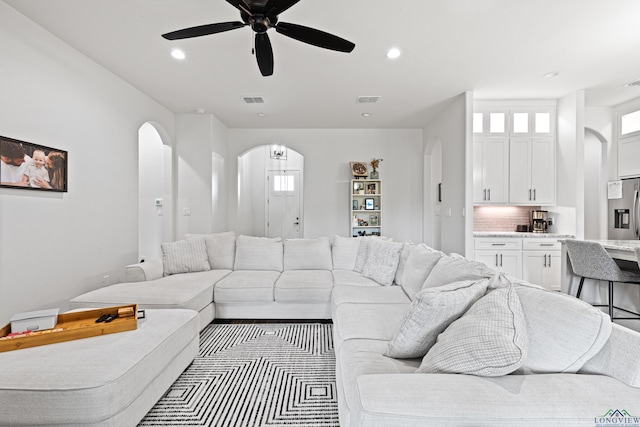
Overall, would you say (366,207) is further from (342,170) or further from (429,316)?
(429,316)

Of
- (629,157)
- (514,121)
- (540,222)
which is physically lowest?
(540,222)

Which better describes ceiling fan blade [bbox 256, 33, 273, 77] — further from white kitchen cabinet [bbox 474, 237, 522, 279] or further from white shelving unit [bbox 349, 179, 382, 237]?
white shelving unit [bbox 349, 179, 382, 237]

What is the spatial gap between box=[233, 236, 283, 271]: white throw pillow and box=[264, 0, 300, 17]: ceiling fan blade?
2.60m

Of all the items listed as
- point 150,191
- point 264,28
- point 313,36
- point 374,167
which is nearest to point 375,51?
point 313,36

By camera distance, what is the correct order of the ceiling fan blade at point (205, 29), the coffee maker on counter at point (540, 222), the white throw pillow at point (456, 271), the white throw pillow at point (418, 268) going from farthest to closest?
the coffee maker on counter at point (540, 222) < the white throw pillow at point (418, 268) < the ceiling fan blade at point (205, 29) < the white throw pillow at point (456, 271)

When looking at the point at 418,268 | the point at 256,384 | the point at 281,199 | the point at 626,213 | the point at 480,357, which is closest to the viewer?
the point at 480,357

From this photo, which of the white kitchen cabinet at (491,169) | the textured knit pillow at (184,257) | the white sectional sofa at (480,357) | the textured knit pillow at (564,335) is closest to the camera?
the white sectional sofa at (480,357)

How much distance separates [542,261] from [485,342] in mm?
3865

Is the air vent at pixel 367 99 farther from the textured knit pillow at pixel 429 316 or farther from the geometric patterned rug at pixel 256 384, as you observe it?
the textured knit pillow at pixel 429 316

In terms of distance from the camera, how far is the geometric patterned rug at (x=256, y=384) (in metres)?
1.74

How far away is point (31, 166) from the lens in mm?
2568

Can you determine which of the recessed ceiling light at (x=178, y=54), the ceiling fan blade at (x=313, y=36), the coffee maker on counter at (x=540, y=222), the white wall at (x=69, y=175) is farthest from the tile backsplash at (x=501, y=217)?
the white wall at (x=69, y=175)

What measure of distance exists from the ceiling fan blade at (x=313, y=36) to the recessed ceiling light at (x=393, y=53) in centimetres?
99

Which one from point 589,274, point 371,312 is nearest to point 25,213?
point 371,312
